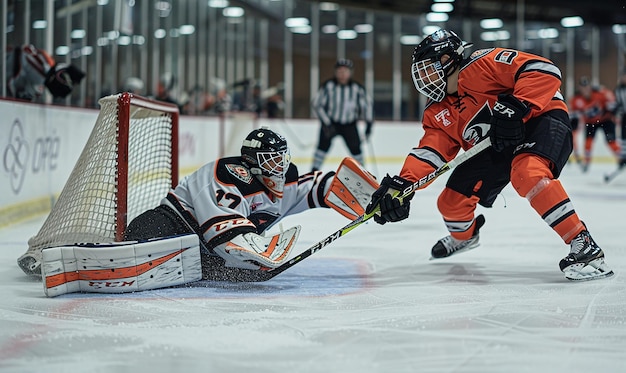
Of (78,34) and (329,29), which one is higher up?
(78,34)

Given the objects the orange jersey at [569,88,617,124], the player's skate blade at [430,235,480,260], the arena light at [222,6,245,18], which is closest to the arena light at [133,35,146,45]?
the arena light at [222,6,245,18]

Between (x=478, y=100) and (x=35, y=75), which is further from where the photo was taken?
(x=35, y=75)

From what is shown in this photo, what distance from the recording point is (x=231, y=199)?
2.65 meters

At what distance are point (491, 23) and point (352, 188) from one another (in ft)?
44.2

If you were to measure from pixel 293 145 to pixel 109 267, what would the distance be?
9.67 meters

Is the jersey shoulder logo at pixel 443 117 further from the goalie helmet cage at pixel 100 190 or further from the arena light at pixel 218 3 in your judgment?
the arena light at pixel 218 3

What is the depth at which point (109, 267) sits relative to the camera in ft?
8.24

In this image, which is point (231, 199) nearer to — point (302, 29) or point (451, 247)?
point (451, 247)

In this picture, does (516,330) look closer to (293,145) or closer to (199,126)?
(199,126)

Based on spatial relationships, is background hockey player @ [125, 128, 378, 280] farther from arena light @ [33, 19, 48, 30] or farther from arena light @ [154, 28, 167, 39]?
arena light @ [154, 28, 167, 39]

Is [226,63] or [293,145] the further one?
[226,63]

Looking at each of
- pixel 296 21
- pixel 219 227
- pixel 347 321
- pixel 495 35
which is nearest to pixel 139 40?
pixel 296 21

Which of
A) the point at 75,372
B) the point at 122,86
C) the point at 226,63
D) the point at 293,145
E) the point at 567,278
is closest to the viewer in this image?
the point at 75,372

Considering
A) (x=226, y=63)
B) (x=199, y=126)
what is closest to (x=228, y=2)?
(x=226, y=63)
